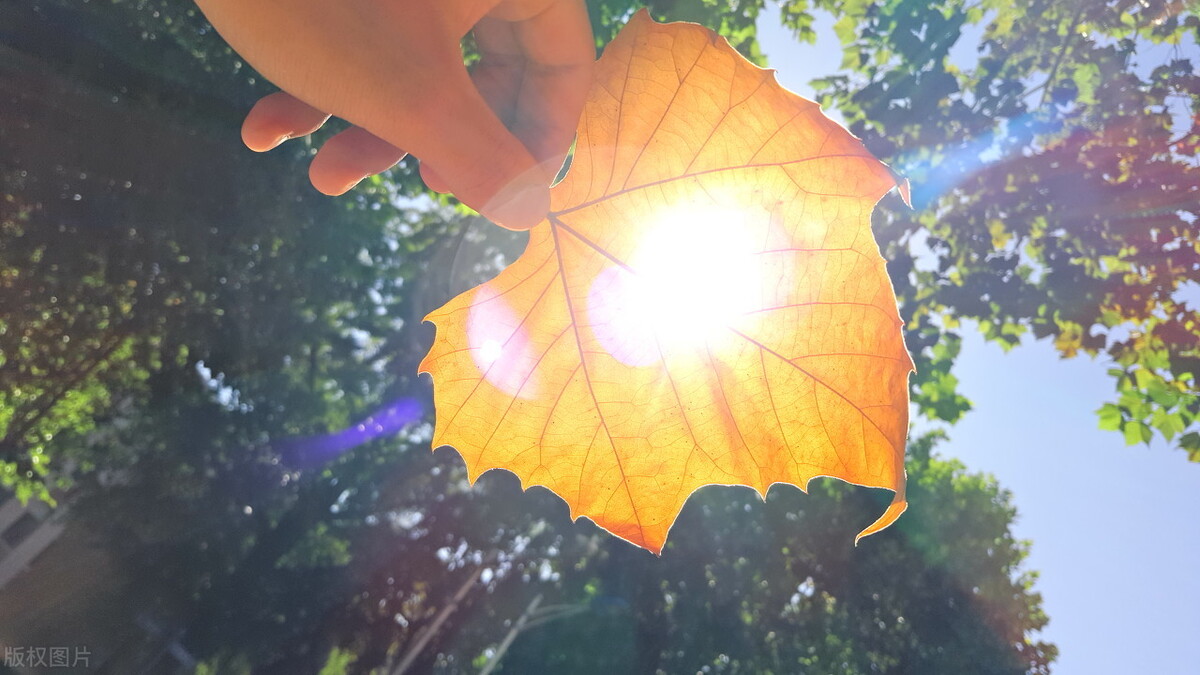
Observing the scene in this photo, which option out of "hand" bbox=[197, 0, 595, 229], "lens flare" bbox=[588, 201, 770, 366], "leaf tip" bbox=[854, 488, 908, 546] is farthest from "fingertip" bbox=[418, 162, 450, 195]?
"leaf tip" bbox=[854, 488, 908, 546]

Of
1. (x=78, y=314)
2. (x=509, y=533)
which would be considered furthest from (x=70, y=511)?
(x=509, y=533)

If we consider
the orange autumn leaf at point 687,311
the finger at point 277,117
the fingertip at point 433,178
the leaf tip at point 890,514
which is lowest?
the leaf tip at point 890,514

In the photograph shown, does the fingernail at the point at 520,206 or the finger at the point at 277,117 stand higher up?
the fingernail at the point at 520,206

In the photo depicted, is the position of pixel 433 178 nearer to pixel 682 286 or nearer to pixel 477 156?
pixel 477 156

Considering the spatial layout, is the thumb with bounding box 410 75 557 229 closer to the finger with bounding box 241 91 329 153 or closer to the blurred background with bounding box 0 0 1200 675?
the finger with bounding box 241 91 329 153

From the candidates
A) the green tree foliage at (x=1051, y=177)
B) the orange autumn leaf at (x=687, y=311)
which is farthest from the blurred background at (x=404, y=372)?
the orange autumn leaf at (x=687, y=311)

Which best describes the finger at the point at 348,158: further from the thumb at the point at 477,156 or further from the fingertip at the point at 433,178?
the thumb at the point at 477,156
